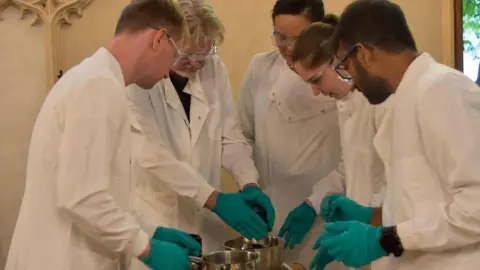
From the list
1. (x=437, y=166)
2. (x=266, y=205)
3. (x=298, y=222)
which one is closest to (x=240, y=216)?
(x=266, y=205)

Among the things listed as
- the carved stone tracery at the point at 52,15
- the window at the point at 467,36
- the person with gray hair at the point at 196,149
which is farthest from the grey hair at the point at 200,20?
the window at the point at 467,36

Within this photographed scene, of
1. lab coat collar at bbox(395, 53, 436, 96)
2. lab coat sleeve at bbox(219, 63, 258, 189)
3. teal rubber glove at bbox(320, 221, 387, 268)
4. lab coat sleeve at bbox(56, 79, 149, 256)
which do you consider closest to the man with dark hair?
lab coat sleeve at bbox(56, 79, 149, 256)

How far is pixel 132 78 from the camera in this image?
1456 mm

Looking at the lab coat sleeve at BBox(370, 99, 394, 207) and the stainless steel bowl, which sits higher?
the lab coat sleeve at BBox(370, 99, 394, 207)

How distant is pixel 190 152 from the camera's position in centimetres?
201

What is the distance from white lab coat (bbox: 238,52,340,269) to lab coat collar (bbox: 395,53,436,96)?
0.82 m

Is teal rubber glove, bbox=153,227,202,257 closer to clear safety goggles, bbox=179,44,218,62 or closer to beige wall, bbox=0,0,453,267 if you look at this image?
clear safety goggles, bbox=179,44,218,62

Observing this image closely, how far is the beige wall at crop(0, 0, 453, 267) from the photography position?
282cm

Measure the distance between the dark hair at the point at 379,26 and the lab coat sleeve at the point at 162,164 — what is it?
796 mm

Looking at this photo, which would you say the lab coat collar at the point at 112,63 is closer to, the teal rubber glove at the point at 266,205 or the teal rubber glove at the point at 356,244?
the teal rubber glove at the point at 356,244

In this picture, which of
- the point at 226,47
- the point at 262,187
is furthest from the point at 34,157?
the point at 226,47

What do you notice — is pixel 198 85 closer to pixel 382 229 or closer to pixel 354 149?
pixel 354 149

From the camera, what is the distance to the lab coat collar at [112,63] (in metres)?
1.37

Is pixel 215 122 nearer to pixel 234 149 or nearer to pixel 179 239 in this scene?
pixel 234 149
